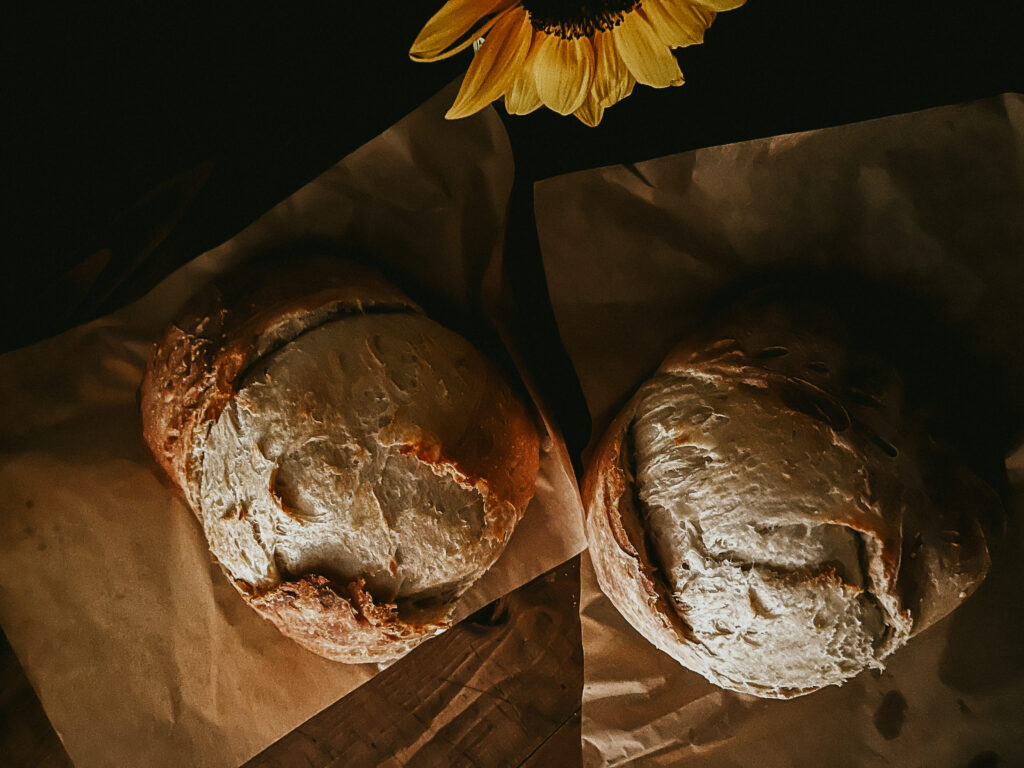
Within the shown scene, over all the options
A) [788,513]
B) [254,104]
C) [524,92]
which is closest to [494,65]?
[524,92]

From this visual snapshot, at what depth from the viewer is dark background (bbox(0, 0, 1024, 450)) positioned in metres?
1.22

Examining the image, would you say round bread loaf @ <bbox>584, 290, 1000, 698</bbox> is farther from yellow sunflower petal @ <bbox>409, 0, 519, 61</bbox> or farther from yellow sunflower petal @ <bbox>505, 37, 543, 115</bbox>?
yellow sunflower petal @ <bbox>409, 0, 519, 61</bbox>

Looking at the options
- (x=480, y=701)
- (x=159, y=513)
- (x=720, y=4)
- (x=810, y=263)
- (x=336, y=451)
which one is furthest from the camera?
(x=480, y=701)

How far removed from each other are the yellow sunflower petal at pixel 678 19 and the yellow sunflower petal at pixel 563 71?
0.09 metres

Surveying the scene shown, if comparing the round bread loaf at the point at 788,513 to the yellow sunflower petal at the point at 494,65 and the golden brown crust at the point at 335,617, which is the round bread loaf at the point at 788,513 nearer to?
the golden brown crust at the point at 335,617

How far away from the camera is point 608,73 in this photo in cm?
95

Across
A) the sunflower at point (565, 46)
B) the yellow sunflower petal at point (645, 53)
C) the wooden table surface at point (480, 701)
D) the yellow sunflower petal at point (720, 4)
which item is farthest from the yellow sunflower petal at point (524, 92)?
the wooden table surface at point (480, 701)

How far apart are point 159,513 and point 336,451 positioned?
47 cm

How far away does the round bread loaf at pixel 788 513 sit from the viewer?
1.01 meters

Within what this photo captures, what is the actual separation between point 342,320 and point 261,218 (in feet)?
0.83

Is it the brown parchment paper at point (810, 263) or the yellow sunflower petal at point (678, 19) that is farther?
the brown parchment paper at point (810, 263)

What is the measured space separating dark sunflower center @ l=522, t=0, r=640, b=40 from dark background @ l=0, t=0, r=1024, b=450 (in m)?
0.40

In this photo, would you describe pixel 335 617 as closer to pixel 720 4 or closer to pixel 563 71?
pixel 563 71

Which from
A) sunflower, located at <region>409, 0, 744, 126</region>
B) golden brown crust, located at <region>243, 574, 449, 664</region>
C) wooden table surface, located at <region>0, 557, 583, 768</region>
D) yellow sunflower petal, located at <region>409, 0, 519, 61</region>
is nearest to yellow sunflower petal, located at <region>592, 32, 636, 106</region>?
sunflower, located at <region>409, 0, 744, 126</region>
